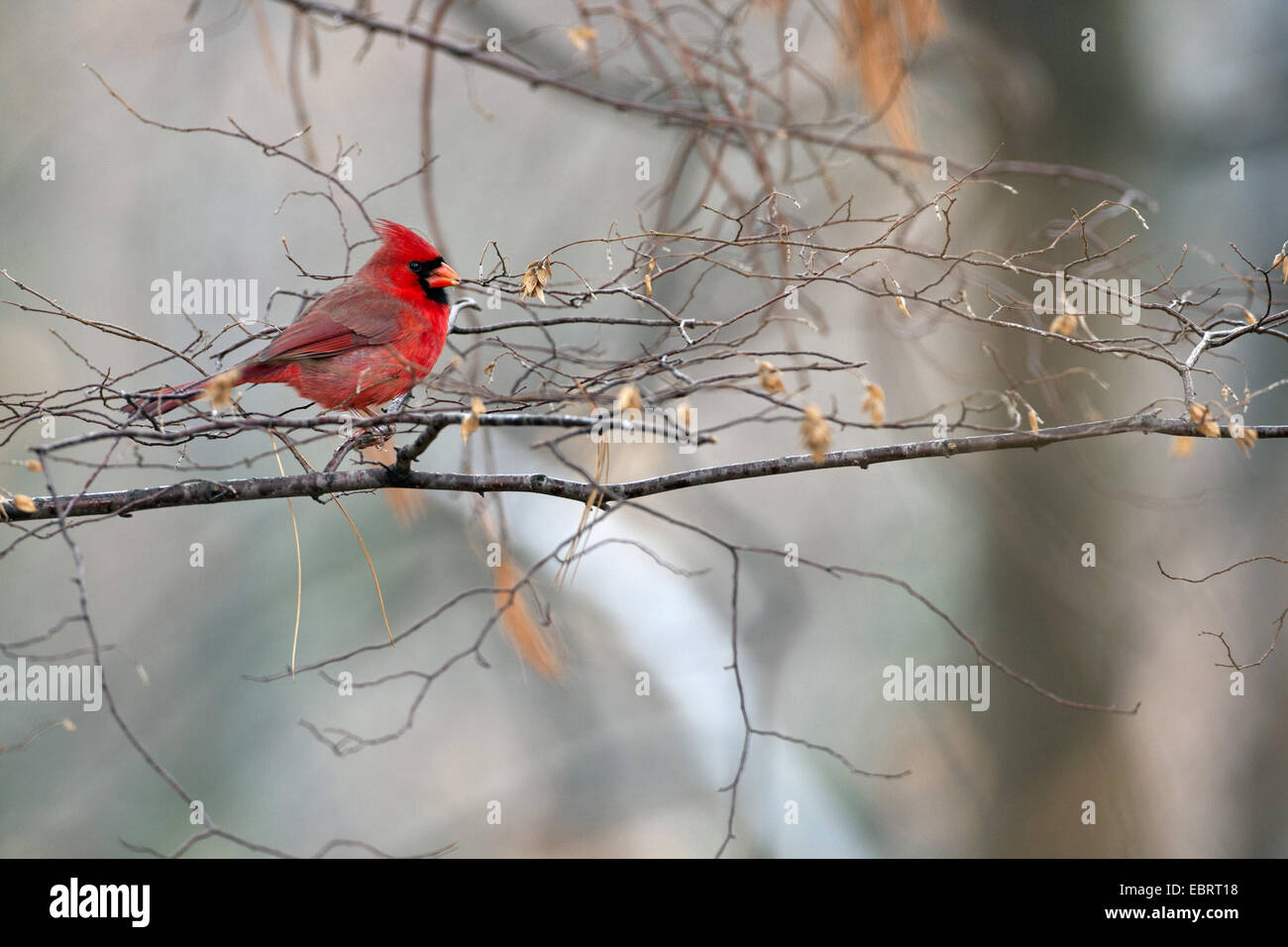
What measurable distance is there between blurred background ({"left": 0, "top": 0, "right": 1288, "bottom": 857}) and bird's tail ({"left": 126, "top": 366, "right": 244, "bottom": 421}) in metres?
0.87

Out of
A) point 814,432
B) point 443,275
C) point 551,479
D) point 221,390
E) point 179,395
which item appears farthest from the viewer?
point 443,275

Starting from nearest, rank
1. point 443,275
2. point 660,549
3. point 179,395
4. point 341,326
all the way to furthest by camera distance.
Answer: point 179,395
point 341,326
point 443,275
point 660,549

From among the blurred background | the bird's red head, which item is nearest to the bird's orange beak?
the bird's red head

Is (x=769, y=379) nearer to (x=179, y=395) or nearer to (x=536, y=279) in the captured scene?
(x=536, y=279)

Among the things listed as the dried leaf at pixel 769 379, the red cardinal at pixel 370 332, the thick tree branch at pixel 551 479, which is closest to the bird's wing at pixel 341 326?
the red cardinal at pixel 370 332

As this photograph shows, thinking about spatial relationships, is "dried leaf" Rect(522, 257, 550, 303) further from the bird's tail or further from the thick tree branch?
the bird's tail

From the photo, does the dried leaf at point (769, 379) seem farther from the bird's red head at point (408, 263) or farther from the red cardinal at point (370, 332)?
the bird's red head at point (408, 263)

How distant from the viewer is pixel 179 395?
2539 mm

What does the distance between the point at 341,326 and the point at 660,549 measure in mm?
4114

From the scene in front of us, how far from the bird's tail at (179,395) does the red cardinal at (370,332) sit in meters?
0.24

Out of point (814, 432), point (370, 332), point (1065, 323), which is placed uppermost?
point (370, 332)

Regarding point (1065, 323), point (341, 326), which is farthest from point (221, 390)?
point (341, 326)

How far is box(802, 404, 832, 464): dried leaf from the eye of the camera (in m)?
1.69

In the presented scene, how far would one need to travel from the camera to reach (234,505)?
8547 mm
